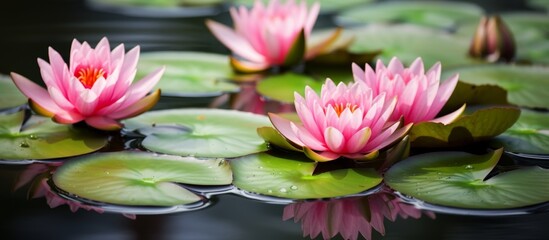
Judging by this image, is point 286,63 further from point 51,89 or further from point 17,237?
point 17,237

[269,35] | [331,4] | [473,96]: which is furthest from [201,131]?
[331,4]

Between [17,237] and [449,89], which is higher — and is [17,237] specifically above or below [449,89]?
below

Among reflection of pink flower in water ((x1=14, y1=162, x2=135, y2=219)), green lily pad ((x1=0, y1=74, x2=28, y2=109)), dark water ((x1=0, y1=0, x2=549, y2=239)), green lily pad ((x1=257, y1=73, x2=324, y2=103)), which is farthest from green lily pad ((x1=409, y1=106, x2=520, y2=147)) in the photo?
green lily pad ((x1=0, y1=74, x2=28, y2=109))

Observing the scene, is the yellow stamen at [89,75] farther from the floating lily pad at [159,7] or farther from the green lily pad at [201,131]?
the floating lily pad at [159,7]

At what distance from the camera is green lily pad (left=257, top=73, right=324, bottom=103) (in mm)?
2383

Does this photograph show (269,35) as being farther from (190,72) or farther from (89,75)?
(89,75)

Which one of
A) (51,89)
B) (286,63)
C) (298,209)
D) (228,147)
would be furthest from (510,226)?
(286,63)

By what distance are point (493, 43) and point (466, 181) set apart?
1183 millimetres

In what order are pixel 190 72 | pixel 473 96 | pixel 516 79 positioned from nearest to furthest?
pixel 473 96
pixel 516 79
pixel 190 72

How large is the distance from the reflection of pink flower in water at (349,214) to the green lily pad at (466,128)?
0.24 metres

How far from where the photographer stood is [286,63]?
262 cm

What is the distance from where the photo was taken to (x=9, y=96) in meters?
2.20

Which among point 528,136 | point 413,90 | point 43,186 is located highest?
point 413,90

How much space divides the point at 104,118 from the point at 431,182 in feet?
2.52
